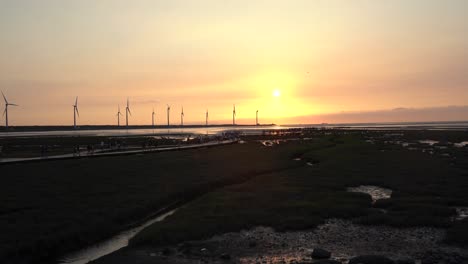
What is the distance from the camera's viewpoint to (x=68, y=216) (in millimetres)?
22453

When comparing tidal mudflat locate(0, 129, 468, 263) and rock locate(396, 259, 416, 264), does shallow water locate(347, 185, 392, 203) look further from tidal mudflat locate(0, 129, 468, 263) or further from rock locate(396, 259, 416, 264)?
rock locate(396, 259, 416, 264)

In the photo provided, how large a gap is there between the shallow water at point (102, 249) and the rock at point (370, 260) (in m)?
10.4

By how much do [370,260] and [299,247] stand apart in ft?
12.2

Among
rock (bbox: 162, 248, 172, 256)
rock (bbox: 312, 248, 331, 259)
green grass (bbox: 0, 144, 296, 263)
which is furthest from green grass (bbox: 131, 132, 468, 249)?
rock (bbox: 312, 248, 331, 259)

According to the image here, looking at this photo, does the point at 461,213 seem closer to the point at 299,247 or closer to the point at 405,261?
the point at 405,261

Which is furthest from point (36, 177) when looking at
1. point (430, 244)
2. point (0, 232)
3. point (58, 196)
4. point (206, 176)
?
point (430, 244)

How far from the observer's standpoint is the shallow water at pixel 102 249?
17.9 metres

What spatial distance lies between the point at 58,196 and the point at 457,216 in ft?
79.7

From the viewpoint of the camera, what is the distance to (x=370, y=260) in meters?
16.0

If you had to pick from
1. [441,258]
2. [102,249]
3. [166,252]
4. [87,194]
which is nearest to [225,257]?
[166,252]

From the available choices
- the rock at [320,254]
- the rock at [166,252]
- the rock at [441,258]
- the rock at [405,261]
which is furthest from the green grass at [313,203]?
the rock at [405,261]

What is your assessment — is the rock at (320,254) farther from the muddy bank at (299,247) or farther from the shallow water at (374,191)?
the shallow water at (374,191)

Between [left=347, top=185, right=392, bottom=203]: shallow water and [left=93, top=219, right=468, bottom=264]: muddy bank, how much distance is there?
29.3 ft

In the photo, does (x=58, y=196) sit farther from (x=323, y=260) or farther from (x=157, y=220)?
(x=323, y=260)
